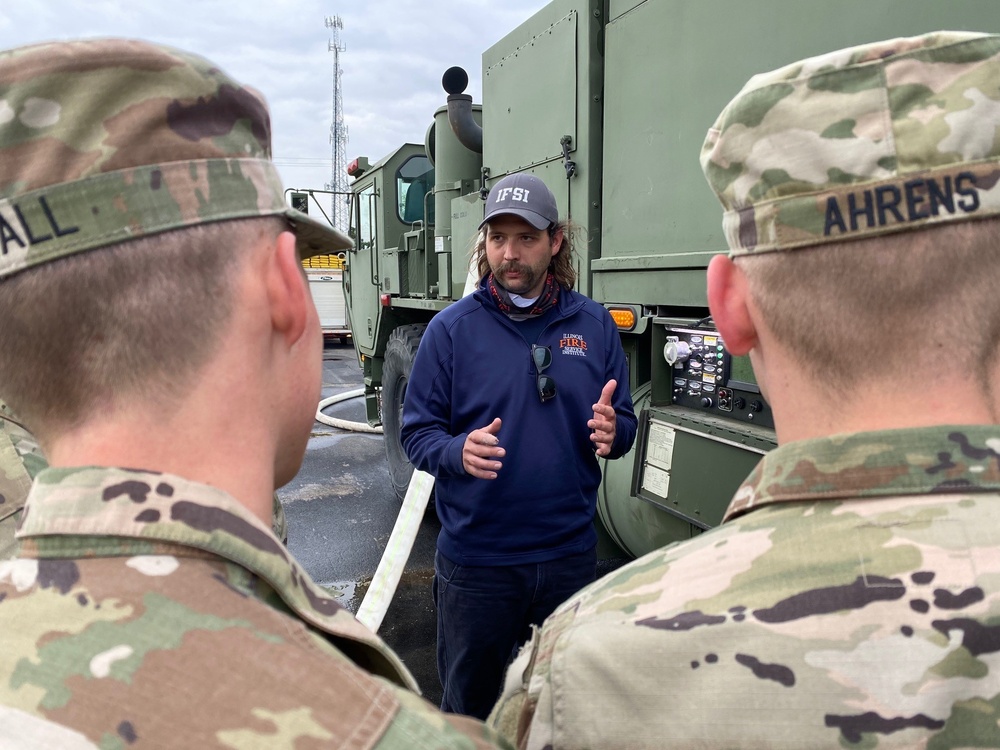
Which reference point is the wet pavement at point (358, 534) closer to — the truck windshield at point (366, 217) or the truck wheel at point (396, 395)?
the truck wheel at point (396, 395)

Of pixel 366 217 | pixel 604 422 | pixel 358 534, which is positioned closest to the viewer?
pixel 604 422

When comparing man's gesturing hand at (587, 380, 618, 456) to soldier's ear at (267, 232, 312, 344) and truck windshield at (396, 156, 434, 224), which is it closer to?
soldier's ear at (267, 232, 312, 344)

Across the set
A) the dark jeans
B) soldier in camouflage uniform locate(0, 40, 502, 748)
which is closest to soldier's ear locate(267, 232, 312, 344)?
soldier in camouflage uniform locate(0, 40, 502, 748)

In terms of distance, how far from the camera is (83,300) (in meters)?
0.76

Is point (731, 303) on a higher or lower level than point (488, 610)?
higher

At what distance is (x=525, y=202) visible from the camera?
2.48 metres

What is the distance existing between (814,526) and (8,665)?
804 millimetres

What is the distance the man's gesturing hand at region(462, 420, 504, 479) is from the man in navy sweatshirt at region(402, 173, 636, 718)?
0.06 metres

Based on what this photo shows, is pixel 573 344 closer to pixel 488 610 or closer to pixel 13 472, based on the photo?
pixel 488 610

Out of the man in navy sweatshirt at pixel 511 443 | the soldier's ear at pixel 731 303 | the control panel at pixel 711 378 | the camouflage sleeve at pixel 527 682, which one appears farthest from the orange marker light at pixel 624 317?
the camouflage sleeve at pixel 527 682

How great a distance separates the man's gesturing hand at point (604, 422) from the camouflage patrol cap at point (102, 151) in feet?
5.06

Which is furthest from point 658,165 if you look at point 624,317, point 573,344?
point 573,344

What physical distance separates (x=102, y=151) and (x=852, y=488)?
0.89 meters

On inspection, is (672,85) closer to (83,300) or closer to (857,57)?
(857,57)
